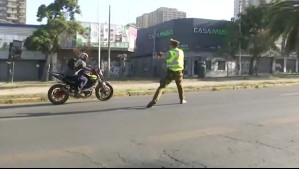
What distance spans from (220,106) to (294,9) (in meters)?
25.4

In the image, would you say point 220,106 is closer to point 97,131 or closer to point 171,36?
point 97,131

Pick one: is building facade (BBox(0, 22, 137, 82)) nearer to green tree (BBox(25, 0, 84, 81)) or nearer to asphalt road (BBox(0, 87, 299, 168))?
green tree (BBox(25, 0, 84, 81))

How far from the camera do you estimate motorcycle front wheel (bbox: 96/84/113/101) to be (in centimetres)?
1483

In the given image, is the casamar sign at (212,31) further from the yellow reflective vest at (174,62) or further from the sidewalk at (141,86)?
the yellow reflective vest at (174,62)

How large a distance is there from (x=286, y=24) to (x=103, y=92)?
2364 centimetres

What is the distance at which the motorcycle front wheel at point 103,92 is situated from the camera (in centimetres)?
1483

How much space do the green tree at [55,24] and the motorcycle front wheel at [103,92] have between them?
894 inches

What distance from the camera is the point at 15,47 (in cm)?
3111

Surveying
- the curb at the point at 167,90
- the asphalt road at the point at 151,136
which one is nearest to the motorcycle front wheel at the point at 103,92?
the curb at the point at 167,90

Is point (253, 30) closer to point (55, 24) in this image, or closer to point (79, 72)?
point (55, 24)

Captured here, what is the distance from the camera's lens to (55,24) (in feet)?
120

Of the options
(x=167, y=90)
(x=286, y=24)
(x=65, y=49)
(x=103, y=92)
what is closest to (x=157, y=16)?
(x=65, y=49)

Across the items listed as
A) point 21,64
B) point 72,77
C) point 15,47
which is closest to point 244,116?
point 72,77

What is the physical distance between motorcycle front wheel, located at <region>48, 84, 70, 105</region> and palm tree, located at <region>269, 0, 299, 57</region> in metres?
24.8
